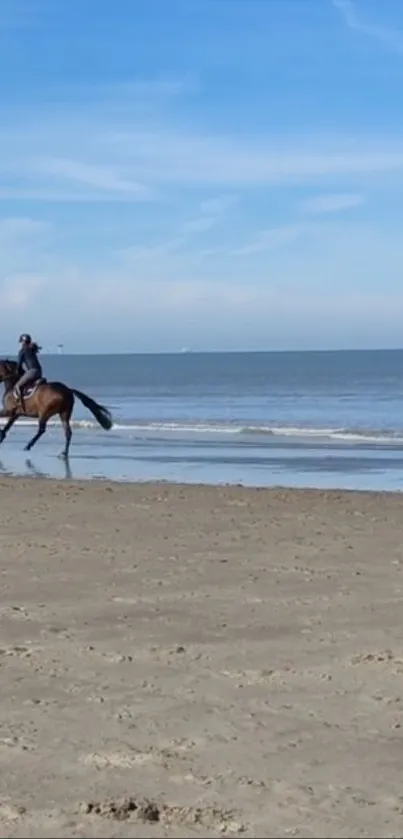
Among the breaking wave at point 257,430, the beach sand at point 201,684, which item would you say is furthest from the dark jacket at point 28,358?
the beach sand at point 201,684

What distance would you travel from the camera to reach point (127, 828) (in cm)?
420

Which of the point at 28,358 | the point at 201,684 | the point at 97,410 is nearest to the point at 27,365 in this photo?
the point at 28,358

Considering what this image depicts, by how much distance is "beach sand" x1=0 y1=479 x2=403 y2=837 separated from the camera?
444 cm

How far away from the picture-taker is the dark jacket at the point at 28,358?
71.8 ft

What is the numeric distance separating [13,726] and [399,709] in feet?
6.09

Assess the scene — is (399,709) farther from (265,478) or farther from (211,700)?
(265,478)

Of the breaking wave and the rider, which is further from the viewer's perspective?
the breaking wave

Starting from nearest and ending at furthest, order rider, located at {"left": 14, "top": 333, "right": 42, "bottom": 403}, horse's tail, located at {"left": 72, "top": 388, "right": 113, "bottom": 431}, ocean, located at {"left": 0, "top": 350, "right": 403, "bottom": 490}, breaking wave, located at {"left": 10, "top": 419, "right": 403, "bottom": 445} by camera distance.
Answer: ocean, located at {"left": 0, "top": 350, "right": 403, "bottom": 490} → rider, located at {"left": 14, "top": 333, "right": 42, "bottom": 403} → horse's tail, located at {"left": 72, "top": 388, "right": 113, "bottom": 431} → breaking wave, located at {"left": 10, "top": 419, "right": 403, "bottom": 445}

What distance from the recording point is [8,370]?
894 inches

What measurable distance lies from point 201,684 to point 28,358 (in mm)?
16586

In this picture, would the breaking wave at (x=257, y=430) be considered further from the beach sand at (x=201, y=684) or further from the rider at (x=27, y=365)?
the beach sand at (x=201, y=684)

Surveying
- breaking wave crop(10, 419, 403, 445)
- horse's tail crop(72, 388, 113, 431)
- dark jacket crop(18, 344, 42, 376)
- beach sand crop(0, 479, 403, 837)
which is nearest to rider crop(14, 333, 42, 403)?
dark jacket crop(18, 344, 42, 376)

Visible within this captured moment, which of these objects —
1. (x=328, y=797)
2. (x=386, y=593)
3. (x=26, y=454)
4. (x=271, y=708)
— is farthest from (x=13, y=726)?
(x=26, y=454)

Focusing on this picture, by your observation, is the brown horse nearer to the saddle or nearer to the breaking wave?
the saddle
